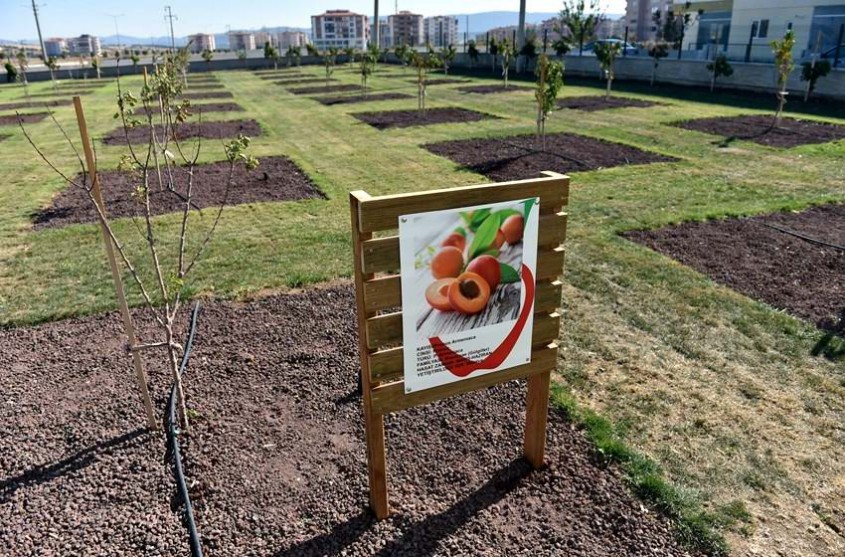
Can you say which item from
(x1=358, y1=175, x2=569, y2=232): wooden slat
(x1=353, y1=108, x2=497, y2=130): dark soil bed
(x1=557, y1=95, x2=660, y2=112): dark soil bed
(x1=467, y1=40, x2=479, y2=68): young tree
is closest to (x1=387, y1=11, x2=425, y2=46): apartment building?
(x1=467, y1=40, x2=479, y2=68): young tree

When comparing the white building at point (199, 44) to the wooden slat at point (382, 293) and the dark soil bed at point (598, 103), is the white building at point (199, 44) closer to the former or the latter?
the wooden slat at point (382, 293)

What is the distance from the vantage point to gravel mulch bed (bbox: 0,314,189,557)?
11.0 feet

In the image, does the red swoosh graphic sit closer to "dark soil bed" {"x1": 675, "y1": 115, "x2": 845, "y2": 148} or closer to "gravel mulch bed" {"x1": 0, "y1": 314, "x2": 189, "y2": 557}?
"gravel mulch bed" {"x1": 0, "y1": 314, "x2": 189, "y2": 557}

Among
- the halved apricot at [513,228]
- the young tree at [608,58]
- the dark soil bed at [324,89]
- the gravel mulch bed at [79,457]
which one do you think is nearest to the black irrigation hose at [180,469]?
the gravel mulch bed at [79,457]

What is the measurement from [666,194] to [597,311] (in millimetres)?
4809

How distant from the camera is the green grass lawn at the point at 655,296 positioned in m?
3.76

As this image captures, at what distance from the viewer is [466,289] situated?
3.22 m

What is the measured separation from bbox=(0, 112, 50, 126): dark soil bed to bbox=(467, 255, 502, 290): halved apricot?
21.6 metres

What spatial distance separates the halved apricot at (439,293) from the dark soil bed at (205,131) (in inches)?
544

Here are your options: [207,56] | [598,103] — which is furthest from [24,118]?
[207,56]

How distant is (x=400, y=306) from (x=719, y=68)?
24.9m

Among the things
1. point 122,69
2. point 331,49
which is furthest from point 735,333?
point 122,69

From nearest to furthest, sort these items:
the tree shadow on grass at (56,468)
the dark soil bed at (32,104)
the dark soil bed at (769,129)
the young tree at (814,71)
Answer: the tree shadow on grass at (56,468), the dark soil bed at (769,129), the young tree at (814,71), the dark soil bed at (32,104)

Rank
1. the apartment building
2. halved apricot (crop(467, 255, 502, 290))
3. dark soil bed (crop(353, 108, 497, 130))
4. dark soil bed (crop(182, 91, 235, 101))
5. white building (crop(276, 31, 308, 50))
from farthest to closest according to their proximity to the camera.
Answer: the apartment building → white building (crop(276, 31, 308, 50)) → dark soil bed (crop(182, 91, 235, 101)) → dark soil bed (crop(353, 108, 497, 130)) → halved apricot (crop(467, 255, 502, 290))
